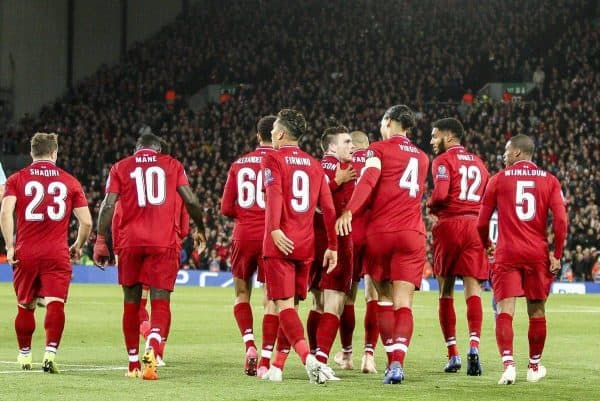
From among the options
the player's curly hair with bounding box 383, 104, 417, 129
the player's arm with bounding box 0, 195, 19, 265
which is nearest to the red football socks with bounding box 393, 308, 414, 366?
the player's curly hair with bounding box 383, 104, 417, 129

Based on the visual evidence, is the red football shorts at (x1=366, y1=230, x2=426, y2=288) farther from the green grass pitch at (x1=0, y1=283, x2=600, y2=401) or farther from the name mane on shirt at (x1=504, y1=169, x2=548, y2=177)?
the name mane on shirt at (x1=504, y1=169, x2=548, y2=177)

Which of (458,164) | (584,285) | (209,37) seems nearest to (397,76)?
(209,37)

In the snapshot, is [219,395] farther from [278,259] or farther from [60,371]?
[60,371]

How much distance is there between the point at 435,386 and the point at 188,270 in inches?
1059

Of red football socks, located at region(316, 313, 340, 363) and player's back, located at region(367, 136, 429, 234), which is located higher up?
player's back, located at region(367, 136, 429, 234)

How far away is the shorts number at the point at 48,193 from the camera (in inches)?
452

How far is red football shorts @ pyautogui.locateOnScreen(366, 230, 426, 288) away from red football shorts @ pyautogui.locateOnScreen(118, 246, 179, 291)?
1905mm

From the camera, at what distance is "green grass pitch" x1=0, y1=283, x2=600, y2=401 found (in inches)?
371

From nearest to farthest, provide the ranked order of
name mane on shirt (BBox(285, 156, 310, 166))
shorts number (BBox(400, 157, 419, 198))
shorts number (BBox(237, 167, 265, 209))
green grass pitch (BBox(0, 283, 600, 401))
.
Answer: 1. green grass pitch (BBox(0, 283, 600, 401))
2. name mane on shirt (BBox(285, 156, 310, 166))
3. shorts number (BBox(400, 157, 419, 198))
4. shorts number (BBox(237, 167, 265, 209))

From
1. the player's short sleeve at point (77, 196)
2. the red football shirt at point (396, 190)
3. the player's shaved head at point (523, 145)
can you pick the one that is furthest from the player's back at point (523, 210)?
the player's short sleeve at point (77, 196)

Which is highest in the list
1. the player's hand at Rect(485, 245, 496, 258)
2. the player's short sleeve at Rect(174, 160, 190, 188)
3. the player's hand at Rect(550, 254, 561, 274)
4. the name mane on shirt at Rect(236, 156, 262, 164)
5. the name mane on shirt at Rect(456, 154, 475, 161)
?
the name mane on shirt at Rect(456, 154, 475, 161)

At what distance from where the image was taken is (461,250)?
12062mm

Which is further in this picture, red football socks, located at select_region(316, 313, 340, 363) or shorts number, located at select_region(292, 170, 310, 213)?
red football socks, located at select_region(316, 313, 340, 363)

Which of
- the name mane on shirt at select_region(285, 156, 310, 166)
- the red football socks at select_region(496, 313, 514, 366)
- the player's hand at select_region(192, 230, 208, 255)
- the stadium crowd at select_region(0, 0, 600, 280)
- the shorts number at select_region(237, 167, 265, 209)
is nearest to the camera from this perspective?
the name mane on shirt at select_region(285, 156, 310, 166)
